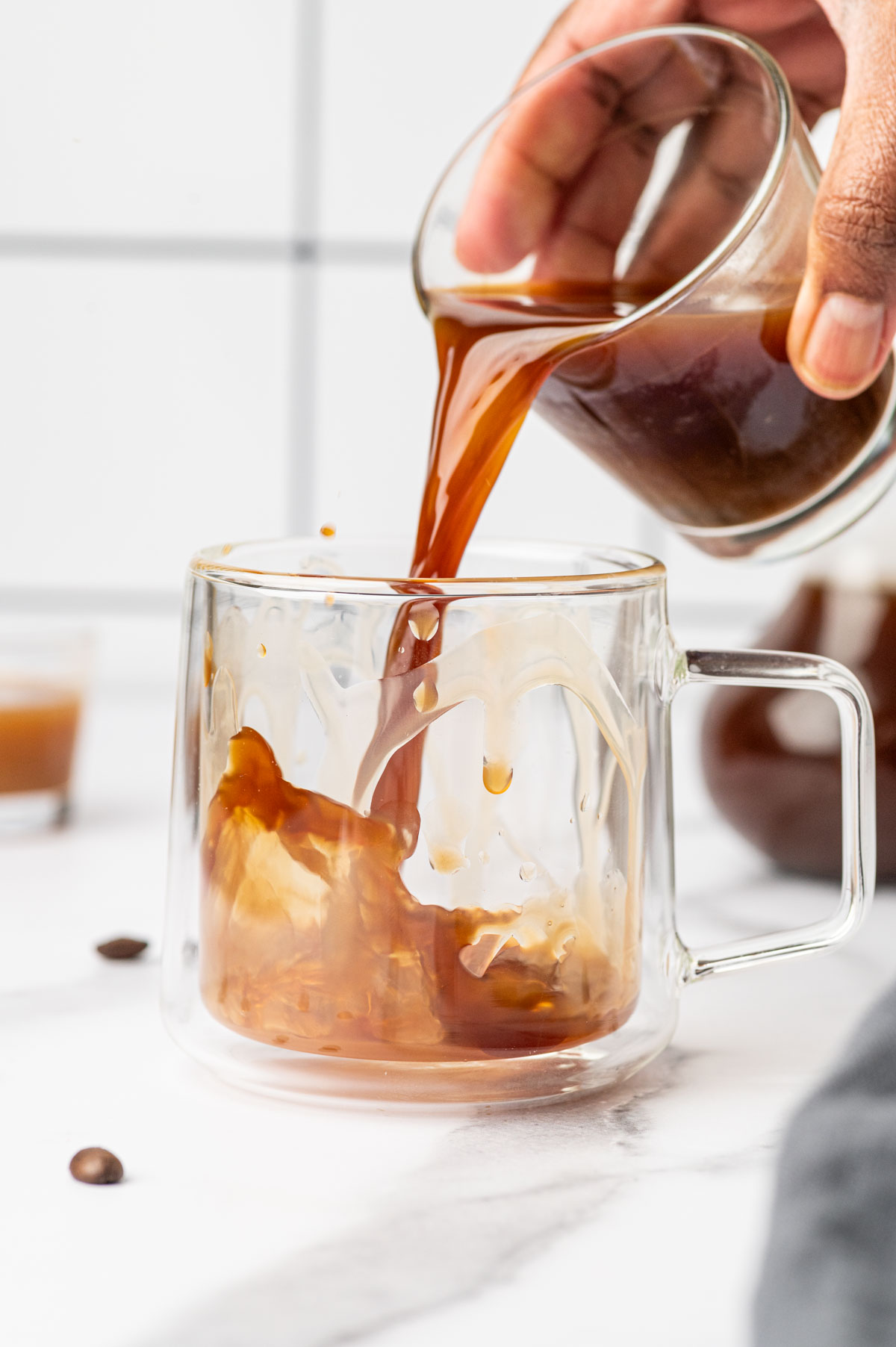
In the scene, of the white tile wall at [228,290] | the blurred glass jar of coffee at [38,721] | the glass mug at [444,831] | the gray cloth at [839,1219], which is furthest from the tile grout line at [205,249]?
the gray cloth at [839,1219]

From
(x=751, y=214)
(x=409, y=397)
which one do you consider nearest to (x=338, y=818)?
(x=751, y=214)

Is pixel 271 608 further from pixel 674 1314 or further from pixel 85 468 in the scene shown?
pixel 85 468

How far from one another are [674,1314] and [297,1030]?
170 millimetres

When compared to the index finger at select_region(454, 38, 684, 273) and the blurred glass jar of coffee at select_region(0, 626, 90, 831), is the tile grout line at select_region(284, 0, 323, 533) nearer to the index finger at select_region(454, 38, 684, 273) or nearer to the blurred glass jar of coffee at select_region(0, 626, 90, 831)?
the blurred glass jar of coffee at select_region(0, 626, 90, 831)

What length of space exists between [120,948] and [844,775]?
0.36 m

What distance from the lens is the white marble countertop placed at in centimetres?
41

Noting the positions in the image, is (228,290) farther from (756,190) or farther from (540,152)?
(756,190)

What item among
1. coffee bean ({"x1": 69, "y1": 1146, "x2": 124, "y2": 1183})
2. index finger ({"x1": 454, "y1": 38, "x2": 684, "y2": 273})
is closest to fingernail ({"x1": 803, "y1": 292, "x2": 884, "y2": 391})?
index finger ({"x1": 454, "y1": 38, "x2": 684, "y2": 273})

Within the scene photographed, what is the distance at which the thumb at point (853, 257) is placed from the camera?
58cm

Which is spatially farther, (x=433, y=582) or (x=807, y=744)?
(x=807, y=744)

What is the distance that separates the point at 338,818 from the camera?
1.71 ft

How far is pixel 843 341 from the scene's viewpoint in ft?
1.94

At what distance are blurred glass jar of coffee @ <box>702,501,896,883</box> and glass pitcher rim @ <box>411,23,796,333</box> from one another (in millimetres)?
201

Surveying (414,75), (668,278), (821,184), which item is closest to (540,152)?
(668,278)
